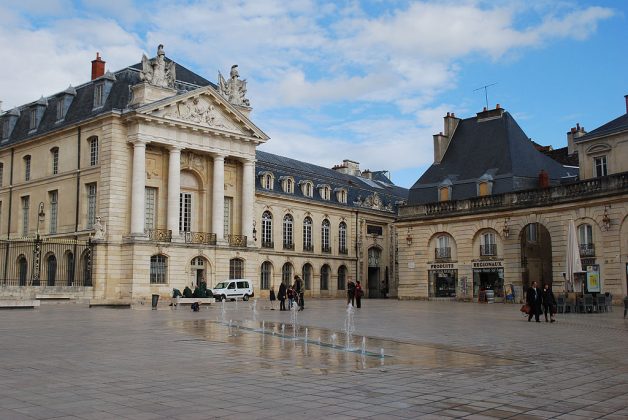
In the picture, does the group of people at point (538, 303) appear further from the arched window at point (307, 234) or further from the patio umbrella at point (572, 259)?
the arched window at point (307, 234)

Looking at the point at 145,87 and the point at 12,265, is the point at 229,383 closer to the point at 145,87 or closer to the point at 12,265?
the point at 145,87

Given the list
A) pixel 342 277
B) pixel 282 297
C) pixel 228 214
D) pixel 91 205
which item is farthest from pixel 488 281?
pixel 91 205

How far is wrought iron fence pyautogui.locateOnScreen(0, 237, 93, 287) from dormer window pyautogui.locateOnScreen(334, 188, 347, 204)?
991 inches

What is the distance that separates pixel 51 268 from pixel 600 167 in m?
32.1

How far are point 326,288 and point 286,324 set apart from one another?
3816 centimetres

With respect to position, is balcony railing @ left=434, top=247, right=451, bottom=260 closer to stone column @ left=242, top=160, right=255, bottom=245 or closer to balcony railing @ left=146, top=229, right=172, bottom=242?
stone column @ left=242, top=160, right=255, bottom=245

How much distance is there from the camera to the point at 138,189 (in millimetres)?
38781

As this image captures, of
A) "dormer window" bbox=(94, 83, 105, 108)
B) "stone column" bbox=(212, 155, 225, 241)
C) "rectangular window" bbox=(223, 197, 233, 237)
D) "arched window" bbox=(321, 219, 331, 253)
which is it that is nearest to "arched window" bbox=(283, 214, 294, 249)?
"arched window" bbox=(321, 219, 331, 253)

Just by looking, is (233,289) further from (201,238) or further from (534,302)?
(534,302)

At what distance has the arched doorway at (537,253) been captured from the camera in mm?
38469

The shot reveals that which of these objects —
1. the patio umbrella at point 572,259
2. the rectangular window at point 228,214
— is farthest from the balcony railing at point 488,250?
the rectangular window at point 228,214

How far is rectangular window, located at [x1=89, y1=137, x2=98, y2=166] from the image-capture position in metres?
40.6

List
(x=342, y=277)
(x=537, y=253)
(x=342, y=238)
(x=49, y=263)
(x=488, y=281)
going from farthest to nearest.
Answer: (x=342, y=238), (x=342, y=277), (x=49, y=263), (x=537, y=253), (x=488, y=281)

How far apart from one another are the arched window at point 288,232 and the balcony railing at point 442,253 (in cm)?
1504
